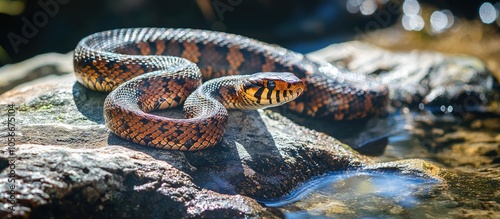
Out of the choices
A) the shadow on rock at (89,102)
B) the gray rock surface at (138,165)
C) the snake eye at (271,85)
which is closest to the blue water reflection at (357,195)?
the gray rock surface at (138,165)

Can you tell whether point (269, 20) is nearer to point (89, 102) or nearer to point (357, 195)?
point (89, 102)

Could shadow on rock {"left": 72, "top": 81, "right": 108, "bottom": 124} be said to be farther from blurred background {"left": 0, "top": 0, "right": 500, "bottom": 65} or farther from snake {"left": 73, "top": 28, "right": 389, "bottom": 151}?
blurred background {"left": 0, "top": 0, "right": 500, "bottom": 65}

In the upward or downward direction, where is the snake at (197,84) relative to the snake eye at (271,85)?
downward

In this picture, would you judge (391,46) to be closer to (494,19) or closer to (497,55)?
(497,55)

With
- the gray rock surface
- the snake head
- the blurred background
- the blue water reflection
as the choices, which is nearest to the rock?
the gray rock surface

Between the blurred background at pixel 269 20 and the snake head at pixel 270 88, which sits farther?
the blurred background at pixel 269 20

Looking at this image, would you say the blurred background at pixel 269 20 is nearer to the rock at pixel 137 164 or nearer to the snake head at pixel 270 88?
the rock at pixel 137 164

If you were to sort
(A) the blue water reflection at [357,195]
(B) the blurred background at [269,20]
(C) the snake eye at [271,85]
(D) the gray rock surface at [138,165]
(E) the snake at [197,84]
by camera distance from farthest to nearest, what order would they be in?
(B) the blurred background at [269,20] < (C) the snake eye at [271,85] < (E) the snake at [197,84] < (A) the blue water reflection at [357,195] < (D) the gray rock surface at [138,165]

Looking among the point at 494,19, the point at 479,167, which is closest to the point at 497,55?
the point at 494,19
